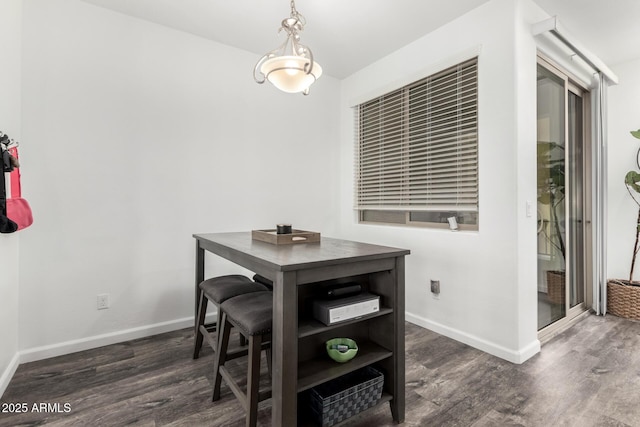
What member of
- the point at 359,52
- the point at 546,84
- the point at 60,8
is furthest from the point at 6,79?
the point at 546,84

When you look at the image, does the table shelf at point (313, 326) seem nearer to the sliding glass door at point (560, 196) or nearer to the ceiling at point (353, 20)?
the sliding glass door at point (560, 196)

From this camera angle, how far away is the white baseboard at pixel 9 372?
6.02 ft

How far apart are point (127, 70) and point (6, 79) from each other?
2.65ft

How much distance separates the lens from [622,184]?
3361 mm

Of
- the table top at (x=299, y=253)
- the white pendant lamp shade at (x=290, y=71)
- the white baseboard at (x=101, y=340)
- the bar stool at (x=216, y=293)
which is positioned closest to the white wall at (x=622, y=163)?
the table top at (x=299, y=253)

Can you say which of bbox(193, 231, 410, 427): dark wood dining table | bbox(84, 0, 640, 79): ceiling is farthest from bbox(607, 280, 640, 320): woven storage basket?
bbox(193, 231, 410, 427): dark wood dining table

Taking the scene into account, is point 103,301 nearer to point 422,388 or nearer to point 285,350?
point 285,350

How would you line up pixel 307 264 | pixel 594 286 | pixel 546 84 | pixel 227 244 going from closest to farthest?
pixel 307 264
pixel 227 244
pixel 546 84
pixel 594 286

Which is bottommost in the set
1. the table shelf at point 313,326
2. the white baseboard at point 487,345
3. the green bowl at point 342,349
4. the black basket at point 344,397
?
the white baseboard at point 487,345

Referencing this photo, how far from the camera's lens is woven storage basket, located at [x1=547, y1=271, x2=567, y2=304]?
272 centimetres

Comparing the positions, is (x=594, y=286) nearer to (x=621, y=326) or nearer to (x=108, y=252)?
(x=621, y=326)

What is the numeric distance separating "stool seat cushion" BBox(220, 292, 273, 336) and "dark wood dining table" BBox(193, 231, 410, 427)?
0.16m

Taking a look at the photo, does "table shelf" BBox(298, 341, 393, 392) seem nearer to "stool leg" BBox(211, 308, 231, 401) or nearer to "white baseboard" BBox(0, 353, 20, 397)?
"stool leg" BBox(211, 308, 231, 401)

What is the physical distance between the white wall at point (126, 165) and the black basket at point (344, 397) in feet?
5.99
